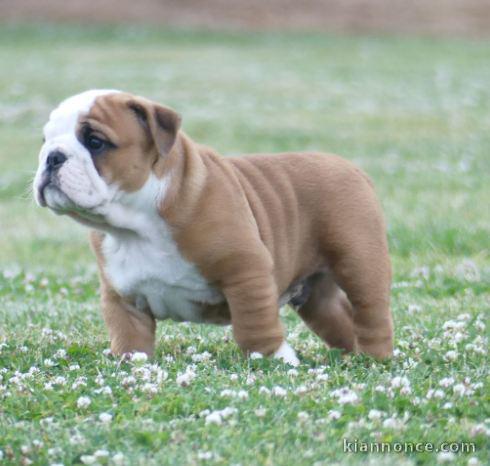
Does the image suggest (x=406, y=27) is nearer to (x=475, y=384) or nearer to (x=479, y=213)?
(x=479, y=213)

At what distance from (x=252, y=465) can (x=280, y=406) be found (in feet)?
2.28

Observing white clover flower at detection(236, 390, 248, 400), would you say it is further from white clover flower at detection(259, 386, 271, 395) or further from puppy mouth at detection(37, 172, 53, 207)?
puppy mouth at detection(37, 172, 53, 207)

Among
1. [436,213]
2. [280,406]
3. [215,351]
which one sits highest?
[280,406]

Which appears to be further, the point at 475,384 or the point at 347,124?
the point at 347,124

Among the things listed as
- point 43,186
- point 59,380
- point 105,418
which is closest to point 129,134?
point 43,186

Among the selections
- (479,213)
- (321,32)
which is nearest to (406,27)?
(321,32)

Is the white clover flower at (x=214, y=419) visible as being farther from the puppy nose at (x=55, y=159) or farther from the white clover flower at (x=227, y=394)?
the puppy nose at (x=55, y=159)

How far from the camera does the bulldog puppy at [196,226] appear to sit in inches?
226

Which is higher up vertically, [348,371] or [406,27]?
[348,371]

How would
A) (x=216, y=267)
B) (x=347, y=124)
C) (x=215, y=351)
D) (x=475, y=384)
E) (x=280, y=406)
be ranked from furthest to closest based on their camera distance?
(x=347, y=124) < (x=215, y=351) < (x=216, y=267) < (x=475, y=384) < (x=280, y=406)

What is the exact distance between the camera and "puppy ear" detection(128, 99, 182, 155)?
579cm

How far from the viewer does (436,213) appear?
38.5 ft

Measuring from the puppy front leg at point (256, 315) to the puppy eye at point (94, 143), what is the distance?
896 millimetres

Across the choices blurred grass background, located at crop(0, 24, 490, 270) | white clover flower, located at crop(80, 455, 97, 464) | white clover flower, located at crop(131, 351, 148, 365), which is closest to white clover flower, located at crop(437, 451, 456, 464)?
white clover flower, located at crop(80, 455, 97, 464)
